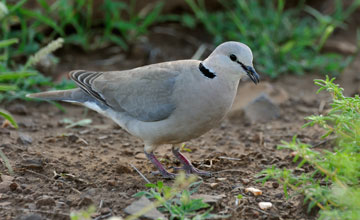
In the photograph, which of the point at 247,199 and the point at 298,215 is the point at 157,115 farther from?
the point at 298,215

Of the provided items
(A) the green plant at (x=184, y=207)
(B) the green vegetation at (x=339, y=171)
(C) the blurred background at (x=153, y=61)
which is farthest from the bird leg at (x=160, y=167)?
(B) the green vegetation at (x=339, y=171)

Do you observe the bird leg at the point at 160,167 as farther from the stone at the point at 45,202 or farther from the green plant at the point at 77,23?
the green plant at the point at 77,23

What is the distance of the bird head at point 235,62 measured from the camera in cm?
390

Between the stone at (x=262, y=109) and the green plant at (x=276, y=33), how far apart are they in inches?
32.3

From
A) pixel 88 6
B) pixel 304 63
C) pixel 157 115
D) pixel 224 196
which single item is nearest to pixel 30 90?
pixel 88 6

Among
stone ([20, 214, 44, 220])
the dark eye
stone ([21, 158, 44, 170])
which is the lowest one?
stone ([20, 214, 44, 220])

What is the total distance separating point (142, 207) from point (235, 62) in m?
1.40

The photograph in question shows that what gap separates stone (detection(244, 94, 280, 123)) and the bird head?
4.96 feet

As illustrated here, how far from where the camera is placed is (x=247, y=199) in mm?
3484

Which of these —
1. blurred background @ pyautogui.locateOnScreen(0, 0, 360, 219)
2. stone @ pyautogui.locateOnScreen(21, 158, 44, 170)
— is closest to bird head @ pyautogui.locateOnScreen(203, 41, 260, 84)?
blurred background @ pyautogui.locateOnScreen(0, 0, 360, 219)

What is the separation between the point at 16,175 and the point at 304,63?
156 inches

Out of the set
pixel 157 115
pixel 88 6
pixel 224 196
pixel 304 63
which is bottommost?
pixel 224 196

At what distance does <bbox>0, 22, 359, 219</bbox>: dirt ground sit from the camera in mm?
3336

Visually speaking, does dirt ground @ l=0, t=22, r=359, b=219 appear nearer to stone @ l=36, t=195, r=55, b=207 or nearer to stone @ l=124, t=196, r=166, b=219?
stone @ l=36, t=195, r=55, b=207
